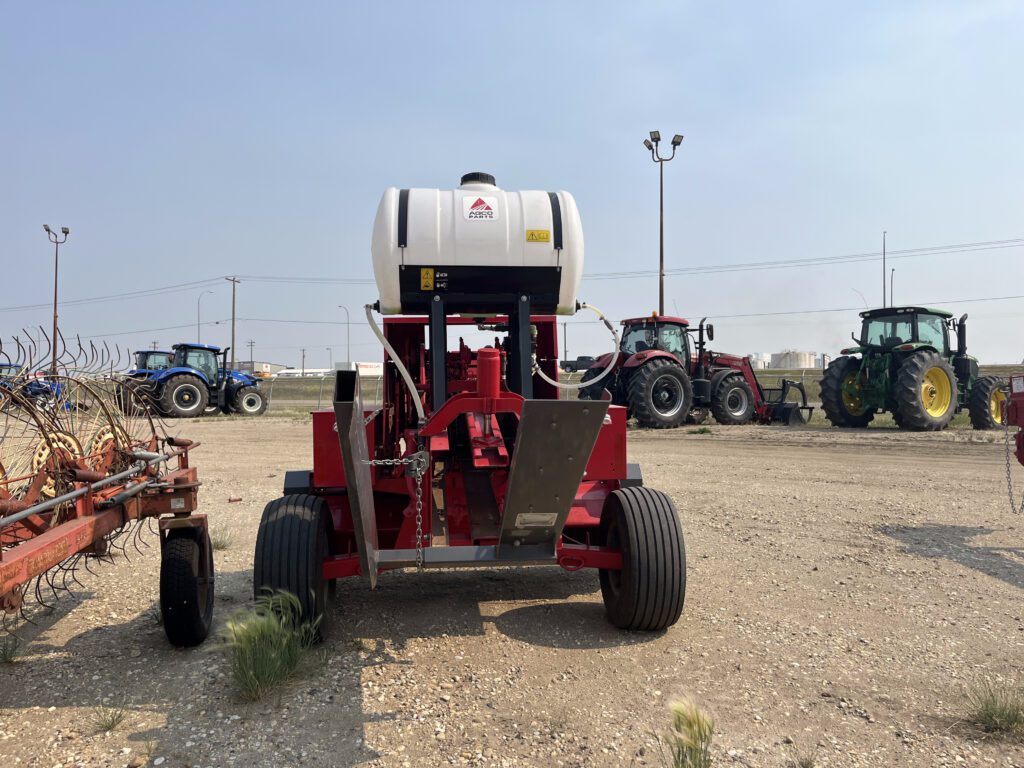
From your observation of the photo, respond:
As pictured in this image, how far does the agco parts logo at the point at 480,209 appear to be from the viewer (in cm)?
390

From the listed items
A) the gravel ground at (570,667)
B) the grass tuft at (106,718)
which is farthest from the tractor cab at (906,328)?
the grass tuft at (106,718)

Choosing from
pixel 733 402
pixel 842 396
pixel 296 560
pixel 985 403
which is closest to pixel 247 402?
pixel 733 402

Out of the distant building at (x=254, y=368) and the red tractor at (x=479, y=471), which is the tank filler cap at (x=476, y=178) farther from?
the distant building at (x=254, y=368)

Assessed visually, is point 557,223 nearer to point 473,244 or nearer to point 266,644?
point 473,244

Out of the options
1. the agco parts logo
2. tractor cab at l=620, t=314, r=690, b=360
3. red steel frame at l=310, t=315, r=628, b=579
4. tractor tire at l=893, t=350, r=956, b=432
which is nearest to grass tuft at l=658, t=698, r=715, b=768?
red steel frame at l=310, t=315, r=628, b=579

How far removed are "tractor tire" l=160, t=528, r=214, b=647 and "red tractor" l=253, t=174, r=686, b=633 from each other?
32cm

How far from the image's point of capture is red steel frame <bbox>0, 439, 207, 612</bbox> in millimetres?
2578

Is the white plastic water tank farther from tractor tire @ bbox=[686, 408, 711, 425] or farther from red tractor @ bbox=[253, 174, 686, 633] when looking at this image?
tractor tire @ bbox=[686, 408, 711, 425]

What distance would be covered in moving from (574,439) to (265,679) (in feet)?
5.45

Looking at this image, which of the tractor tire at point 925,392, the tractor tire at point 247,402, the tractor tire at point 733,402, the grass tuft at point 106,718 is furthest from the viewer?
the tractor tire at point 247,402

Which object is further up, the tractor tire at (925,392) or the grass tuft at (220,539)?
the tractor tire at (925,392)

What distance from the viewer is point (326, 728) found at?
285 centimetres

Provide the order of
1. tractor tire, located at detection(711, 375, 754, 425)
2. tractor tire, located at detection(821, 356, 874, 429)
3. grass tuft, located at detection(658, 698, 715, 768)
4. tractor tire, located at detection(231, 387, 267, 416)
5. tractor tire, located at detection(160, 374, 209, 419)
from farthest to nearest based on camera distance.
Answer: tractor tire, located at detection(231, 387, 267, 416), tractor tire, located at detection(160, 374, 209, 419), tractor tire, located at detection(711, 375, 754, 425), tractor tire, located at detection(821, 356, 874, 429), grass tuft, located at detection(658, 698, 715, 768)

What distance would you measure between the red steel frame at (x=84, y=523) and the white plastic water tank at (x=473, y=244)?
1.51 meters
